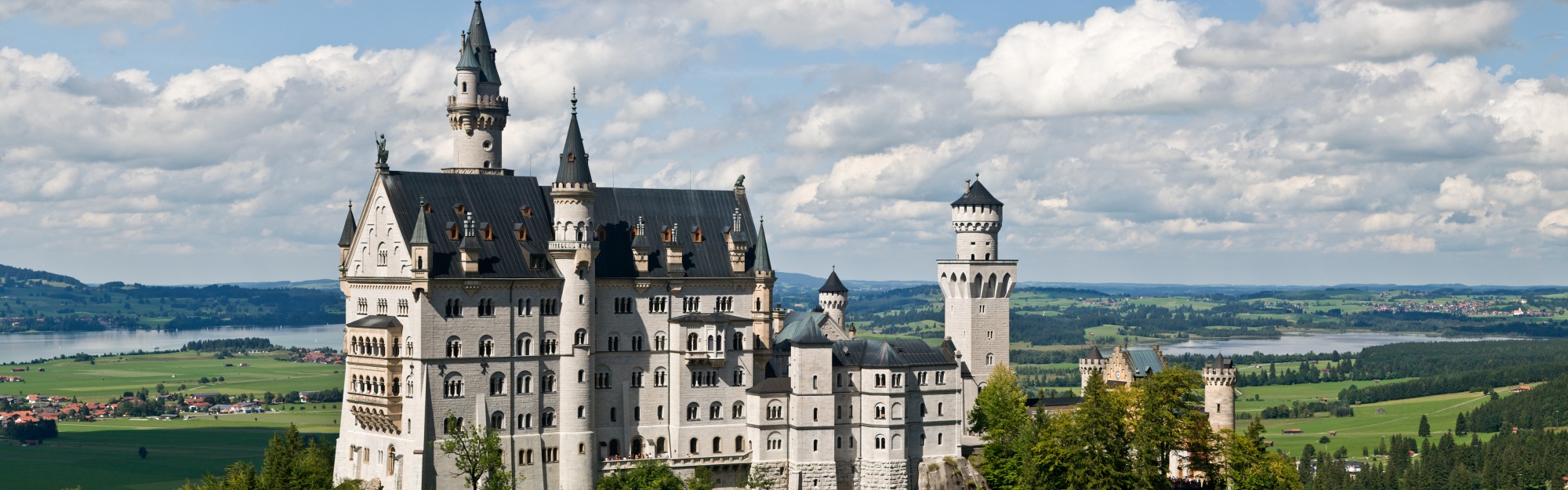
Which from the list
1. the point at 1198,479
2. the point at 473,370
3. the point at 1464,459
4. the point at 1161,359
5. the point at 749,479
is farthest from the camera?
the point at 1464,459

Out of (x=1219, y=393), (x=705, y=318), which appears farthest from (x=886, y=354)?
(x=1219, y=393)

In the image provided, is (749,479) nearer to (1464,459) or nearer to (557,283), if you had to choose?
(557,283)

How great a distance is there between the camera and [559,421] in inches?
4213

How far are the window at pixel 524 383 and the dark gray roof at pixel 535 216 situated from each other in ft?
19.6

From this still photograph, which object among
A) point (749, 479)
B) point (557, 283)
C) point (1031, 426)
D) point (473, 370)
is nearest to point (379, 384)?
point (473, 370)

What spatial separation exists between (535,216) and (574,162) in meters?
4.44

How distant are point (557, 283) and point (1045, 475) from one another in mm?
32576

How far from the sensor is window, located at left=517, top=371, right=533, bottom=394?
105m

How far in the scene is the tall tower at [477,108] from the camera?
113 m

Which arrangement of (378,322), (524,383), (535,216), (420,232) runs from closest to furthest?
(420,232)
(378,322)
(524,383)
(535,216)

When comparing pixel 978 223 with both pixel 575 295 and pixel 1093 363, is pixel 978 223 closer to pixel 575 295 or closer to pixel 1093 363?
pixel 1093 363

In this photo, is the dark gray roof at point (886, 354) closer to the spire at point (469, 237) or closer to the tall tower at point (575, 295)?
the tall tower at point (575, 295)

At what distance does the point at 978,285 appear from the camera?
123m

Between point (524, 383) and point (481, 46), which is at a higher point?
point (481, 46)
